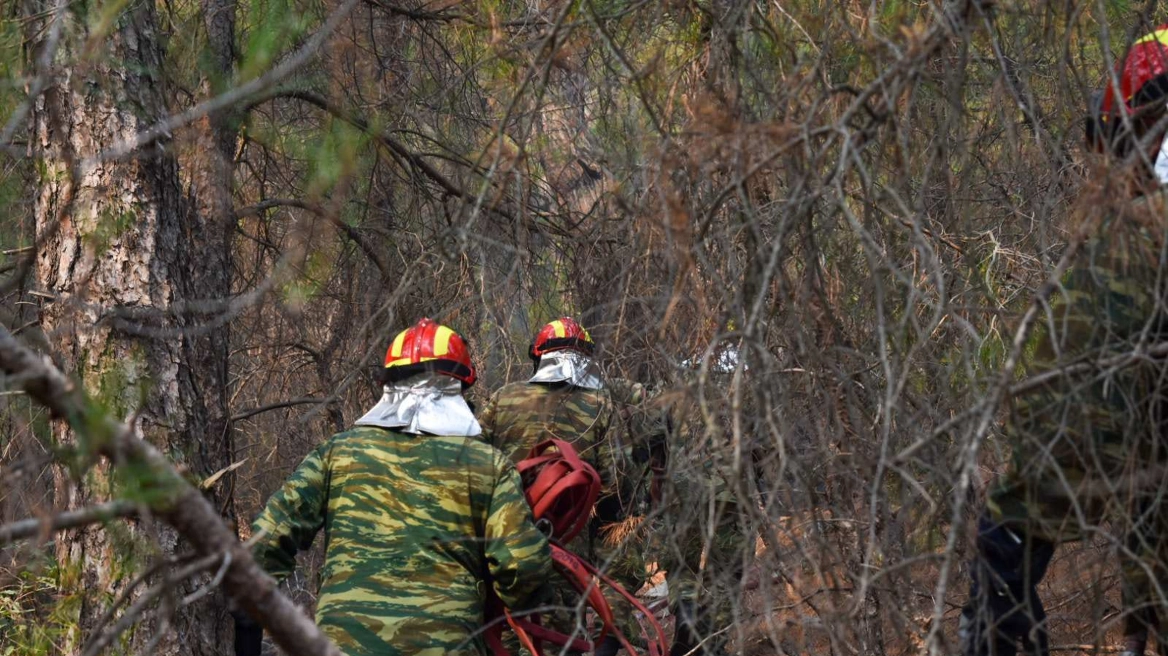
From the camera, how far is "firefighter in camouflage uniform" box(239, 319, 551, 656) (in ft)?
13.6

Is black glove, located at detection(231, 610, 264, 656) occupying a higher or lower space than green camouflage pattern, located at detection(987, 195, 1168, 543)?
lower

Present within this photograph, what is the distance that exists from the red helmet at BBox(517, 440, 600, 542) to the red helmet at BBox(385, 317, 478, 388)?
1.86 feet

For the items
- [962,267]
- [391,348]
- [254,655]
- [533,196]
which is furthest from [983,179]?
[254,655]

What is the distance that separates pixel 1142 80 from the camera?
8.51 feet

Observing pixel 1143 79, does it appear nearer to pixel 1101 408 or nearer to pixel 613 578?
pixel 1101 408

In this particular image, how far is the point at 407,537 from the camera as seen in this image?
4.17 m

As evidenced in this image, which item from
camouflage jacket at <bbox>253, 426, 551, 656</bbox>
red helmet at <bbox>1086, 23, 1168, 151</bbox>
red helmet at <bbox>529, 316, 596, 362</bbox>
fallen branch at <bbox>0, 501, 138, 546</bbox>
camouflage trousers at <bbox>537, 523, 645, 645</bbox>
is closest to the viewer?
fallen branch at <bbox>0, 501, 138, 546</bbox>

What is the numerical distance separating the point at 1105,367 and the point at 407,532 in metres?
2.51

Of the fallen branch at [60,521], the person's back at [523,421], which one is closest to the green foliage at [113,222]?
the person's back at [523,421]

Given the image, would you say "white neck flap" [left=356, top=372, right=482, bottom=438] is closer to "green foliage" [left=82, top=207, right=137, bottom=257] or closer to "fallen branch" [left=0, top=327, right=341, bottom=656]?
"green foliage" [left=82, top=207, right=137, bottom=257]

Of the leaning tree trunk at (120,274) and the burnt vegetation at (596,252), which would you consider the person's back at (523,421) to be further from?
the leaning tree trunk at (120,274)

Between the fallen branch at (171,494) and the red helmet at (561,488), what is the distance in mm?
2759

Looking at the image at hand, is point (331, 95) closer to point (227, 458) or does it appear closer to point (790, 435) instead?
point (227, 458)

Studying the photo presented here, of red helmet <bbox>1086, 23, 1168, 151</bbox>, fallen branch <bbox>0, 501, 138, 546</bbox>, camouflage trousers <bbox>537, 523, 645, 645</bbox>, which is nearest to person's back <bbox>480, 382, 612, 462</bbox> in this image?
camouflage trousers <bbox>537, 523, 645, 645</bbox>
